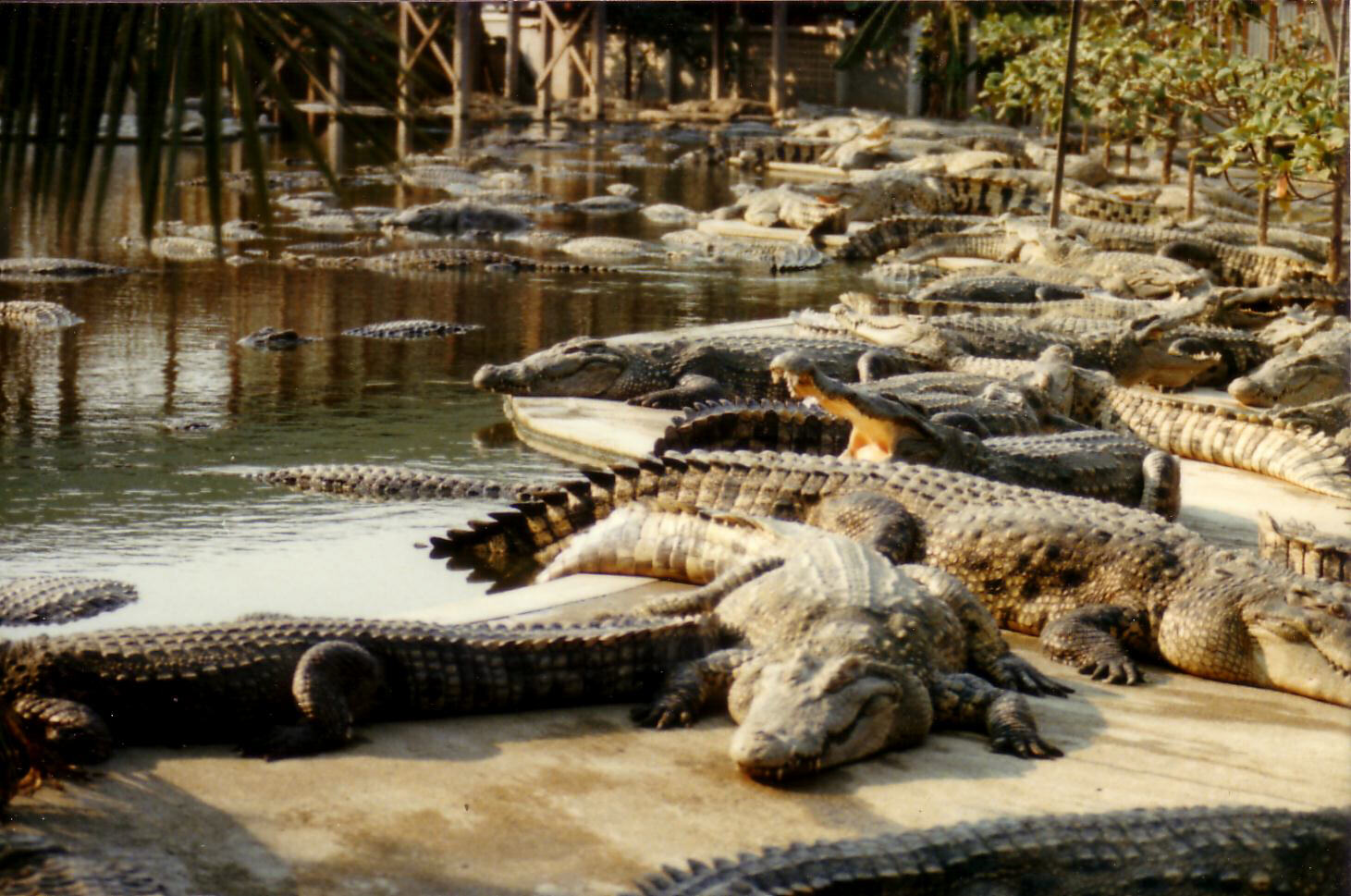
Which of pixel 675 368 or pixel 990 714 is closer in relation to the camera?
pixel 990 714

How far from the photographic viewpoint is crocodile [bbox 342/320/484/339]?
11203 millimetres

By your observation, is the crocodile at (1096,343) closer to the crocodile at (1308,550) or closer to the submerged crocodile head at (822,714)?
the crocodile at (1308,550)

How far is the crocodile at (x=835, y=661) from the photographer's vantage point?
3.68 m

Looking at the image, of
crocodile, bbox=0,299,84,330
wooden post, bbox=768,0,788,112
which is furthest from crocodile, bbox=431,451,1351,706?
wooden post, bbox=768,0,788,112

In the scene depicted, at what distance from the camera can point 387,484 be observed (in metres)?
7.02

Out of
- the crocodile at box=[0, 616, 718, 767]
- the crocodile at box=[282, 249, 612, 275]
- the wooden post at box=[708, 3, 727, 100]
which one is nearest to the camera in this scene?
A: the crocodile at box=[0, 616, 718, 767]

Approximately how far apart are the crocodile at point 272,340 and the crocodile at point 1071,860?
809cm

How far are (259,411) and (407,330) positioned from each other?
2.68 meters

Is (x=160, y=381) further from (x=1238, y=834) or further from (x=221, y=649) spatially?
(x=1238, y=834)

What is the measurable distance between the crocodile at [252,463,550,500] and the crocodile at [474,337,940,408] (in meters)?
1.75

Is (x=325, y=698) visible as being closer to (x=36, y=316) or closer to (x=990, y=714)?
(x=990, y=714)

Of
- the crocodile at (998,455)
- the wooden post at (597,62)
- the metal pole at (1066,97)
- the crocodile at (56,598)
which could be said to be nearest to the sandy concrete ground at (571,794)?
the crocodile at (56,598)

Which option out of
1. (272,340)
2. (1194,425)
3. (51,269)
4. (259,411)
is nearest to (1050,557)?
(1194,425)

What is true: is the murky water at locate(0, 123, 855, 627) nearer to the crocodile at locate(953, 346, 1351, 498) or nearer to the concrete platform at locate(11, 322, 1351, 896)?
the concrete platform at locate(11, 322, 1351, 896)
